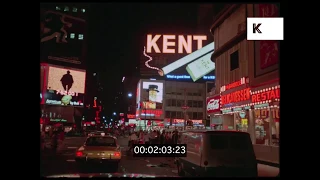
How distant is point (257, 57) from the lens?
20.5m

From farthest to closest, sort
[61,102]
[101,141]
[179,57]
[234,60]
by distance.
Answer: [179,57] → [61,102] → [234,60] → [101,141]

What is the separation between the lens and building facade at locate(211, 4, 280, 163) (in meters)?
17.6

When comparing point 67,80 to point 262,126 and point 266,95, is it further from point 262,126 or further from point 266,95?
point 266,95

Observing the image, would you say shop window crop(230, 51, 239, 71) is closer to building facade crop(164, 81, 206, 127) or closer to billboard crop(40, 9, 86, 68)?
billboard crop(40, 9, 86, 68)

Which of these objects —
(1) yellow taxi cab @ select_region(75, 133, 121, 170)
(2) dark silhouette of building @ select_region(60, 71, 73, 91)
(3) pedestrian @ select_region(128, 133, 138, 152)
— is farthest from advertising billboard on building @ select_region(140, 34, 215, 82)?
(1) yellow taxi cab @ select_region(75, 133, 121, 170)

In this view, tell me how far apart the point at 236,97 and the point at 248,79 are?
151 centimetres

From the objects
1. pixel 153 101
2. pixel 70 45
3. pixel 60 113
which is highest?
pixel 70 45

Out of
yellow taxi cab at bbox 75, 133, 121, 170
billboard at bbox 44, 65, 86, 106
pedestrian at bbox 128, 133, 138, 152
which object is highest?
billboard at bbox 44, 65, 86, 106

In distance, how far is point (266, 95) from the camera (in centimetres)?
1758

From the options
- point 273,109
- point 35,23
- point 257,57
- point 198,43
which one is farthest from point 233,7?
point 198,43

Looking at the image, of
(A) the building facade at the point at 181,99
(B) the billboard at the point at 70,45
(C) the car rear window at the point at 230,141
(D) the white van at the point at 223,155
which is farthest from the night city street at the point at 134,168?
(A) the building facade at the point at 181,99

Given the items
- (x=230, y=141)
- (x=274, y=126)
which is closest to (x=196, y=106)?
(x=274, y=126)

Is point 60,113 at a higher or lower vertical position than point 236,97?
lower

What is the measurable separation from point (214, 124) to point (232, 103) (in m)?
6.71
